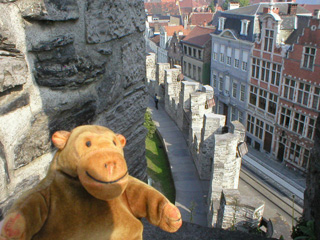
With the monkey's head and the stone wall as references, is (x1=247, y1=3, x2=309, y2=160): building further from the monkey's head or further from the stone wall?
the monkey's head

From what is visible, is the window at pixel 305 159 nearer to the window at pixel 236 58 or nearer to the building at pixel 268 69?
the building at pixel 268 69

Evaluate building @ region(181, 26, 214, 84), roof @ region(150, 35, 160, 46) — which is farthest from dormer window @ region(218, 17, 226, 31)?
roof @ region(150, 35, 160, 46)

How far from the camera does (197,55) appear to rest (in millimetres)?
29781

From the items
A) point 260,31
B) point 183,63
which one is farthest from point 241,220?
point 183,63

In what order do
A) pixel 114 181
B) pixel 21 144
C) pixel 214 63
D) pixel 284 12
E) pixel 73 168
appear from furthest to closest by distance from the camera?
pixel 214 63 < pixel 284 12 < pixel 21 144 < pixel 73 168 < pixel 114 181

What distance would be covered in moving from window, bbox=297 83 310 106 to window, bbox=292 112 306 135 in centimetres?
83

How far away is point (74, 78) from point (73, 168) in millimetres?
808

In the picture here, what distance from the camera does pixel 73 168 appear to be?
1.63 metres

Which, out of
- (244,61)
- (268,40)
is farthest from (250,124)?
(268,40)

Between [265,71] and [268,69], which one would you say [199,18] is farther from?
[268,69]

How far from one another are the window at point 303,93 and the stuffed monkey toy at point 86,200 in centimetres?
1845

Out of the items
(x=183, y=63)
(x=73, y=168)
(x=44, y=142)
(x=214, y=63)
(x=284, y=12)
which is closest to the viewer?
(x=73, y=168)

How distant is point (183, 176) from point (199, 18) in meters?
39.3

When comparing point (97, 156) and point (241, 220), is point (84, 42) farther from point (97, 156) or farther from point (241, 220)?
point (241, 220)
